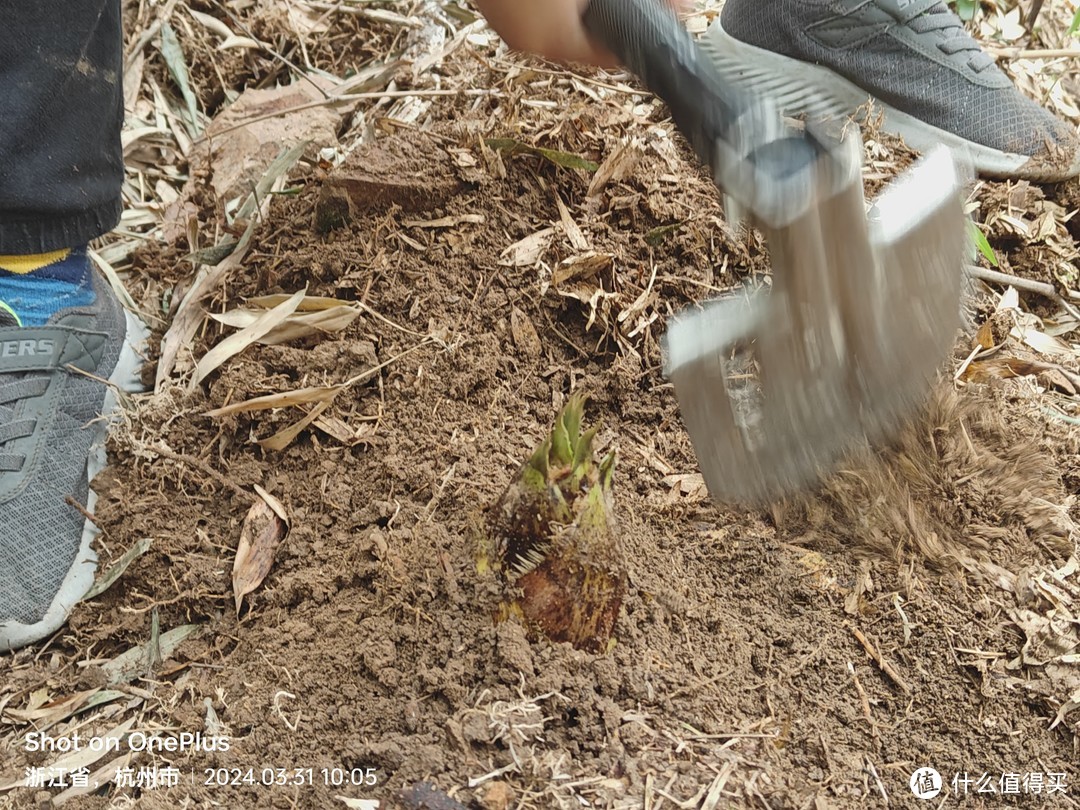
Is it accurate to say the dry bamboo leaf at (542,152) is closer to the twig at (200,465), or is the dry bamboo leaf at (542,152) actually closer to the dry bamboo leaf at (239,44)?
the twig at (200,465)

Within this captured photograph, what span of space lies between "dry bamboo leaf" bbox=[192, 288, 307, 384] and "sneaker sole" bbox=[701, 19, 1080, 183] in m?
1.47

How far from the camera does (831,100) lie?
8.70ft

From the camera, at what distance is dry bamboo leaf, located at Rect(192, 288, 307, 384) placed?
1975mm

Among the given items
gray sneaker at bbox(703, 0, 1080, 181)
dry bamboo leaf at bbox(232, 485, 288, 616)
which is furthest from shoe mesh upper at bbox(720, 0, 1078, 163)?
dry bamboo leaf at bbox(232, 485, 288, 616)

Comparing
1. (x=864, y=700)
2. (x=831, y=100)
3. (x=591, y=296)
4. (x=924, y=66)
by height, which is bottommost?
(x=864, y=700)

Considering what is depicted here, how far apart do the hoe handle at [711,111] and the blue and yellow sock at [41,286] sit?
59.4 inches

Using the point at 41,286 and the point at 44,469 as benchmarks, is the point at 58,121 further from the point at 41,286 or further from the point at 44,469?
the point at 44,469

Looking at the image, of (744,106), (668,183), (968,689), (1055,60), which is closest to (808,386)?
(744,106)

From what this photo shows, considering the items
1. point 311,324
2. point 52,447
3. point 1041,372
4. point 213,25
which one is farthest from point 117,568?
point 1041,372

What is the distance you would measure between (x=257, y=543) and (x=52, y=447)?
0.64 metres

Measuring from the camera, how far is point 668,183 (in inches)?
85.2

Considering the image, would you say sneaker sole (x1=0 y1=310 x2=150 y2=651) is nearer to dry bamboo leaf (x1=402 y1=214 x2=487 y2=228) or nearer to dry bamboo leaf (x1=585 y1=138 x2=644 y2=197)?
dry bamboo leaf (x1=402 y1=214 x2=487 y2=228)

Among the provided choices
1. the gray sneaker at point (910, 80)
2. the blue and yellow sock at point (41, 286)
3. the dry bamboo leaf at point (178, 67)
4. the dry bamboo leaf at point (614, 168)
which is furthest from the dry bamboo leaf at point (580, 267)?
the dry bamboo leaf at point (178, 67)

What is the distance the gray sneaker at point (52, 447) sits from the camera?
1799 millimetres
